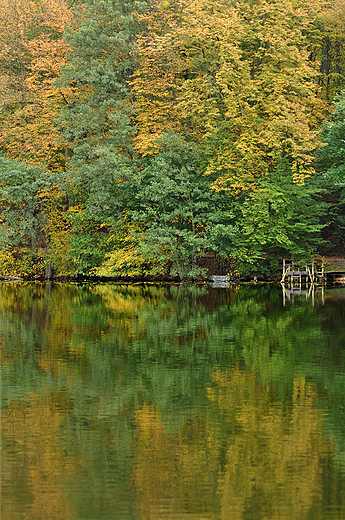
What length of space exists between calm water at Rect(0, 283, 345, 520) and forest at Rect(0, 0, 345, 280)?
59.9ft

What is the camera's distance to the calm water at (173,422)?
714 centimetres

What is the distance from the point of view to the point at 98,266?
145ft

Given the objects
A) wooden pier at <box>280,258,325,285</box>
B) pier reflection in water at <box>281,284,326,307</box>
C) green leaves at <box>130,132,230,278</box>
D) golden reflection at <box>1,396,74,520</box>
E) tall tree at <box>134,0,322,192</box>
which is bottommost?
golden reflection at <box>1,396,74,520</box>

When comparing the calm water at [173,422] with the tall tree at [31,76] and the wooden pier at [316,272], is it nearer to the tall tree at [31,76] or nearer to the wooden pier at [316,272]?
the wooden pier at [316,272]

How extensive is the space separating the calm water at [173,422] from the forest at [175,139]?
59.9 feet

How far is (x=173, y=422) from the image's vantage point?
32.6 ft

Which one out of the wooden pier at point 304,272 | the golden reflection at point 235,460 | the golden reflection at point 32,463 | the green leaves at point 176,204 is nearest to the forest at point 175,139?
the green leaves at point 176,204

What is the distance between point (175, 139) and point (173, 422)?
30.7 meters

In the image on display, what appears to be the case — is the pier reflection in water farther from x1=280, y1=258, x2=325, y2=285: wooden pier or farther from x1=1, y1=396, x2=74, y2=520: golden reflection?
x1=1, y1=396, x2=74, y2=520: golden reflection

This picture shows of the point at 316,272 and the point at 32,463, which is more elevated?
the point at 316,272

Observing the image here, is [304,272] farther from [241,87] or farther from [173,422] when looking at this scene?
[173,422]

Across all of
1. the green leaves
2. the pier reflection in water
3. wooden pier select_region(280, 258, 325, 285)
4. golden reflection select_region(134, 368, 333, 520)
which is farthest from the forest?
golden reflection select_region(134, 368, 333, 520)

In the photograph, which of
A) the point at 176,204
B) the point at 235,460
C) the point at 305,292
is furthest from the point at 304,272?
the point at 235,460

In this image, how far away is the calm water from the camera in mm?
7141
